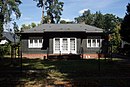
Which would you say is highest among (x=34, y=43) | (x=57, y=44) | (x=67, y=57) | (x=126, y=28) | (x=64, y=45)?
(x=126, y=28)

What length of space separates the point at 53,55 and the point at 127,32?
34.8 feet

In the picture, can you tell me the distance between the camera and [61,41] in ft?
121

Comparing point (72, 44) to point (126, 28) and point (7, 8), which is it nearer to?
point (126, 28)

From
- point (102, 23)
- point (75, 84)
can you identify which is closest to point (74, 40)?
point (75, 84)

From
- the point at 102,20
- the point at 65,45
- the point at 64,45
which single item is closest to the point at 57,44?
the point at 64,45

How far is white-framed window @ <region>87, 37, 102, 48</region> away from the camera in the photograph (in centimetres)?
3797

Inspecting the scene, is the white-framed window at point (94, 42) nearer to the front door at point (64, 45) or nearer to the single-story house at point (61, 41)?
the single-story house at point (61, 41)

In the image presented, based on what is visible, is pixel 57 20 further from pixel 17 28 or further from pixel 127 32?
pixel 127 32

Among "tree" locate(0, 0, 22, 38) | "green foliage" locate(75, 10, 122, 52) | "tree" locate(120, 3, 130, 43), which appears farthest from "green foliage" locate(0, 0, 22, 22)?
"green foliage" locate(75, 10, 122, 52)

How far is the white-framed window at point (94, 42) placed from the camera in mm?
37969

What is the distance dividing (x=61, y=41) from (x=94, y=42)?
4.75m

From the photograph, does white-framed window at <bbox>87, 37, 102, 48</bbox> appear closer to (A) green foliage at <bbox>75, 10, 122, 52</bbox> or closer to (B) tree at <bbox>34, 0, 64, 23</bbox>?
(B) tree at <bbox>34, 0, 64, 23</bbox>

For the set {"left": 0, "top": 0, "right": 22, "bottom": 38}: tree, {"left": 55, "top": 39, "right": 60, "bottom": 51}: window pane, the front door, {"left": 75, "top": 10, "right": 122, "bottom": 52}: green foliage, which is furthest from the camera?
{"left": 75, "top": 10, "right": 122, "bottom": 52}: green foliage

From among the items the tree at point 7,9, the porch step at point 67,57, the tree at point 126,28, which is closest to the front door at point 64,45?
the porch step at point 67,57
